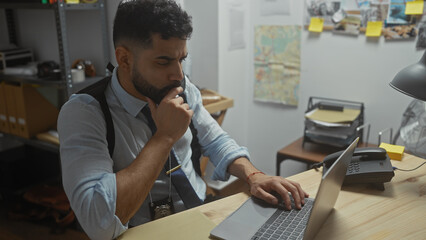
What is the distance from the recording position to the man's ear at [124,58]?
47.0 inches

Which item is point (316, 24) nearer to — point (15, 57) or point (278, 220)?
point (278, 220)

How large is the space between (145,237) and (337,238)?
473 millimetres

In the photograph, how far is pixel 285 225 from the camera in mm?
1006

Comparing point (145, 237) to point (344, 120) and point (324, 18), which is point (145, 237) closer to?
point (344, 120)

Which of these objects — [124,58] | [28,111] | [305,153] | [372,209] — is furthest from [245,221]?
[28,111]

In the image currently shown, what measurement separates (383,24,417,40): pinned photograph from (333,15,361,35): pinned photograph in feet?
0.54

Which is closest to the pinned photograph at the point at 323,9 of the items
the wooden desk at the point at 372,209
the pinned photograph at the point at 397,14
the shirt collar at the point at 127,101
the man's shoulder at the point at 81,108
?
the pinned photograph at the point at 397,14

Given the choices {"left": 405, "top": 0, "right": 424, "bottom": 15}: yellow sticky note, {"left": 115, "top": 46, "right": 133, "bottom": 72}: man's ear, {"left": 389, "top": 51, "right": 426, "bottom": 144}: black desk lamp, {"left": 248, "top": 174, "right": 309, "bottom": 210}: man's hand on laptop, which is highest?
{"left": 405, "top": 0, "right": 424, "bottom": 15}: yellow sticky note

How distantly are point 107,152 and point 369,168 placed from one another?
0.81 m

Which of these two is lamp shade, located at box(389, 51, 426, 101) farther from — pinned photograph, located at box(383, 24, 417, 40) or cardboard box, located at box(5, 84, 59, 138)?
cardboard box, located at box(5, 84, 59, 138)

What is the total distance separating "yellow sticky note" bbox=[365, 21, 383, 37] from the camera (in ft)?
7.55

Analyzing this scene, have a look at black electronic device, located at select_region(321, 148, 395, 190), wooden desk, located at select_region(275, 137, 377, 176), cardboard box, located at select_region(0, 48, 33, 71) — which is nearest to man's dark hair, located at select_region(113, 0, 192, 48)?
black electronic device, located at select_region(321, 148, 395, 190)

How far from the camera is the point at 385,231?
1.00 metres

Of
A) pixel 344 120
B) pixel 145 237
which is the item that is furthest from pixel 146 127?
pixel 344 120
